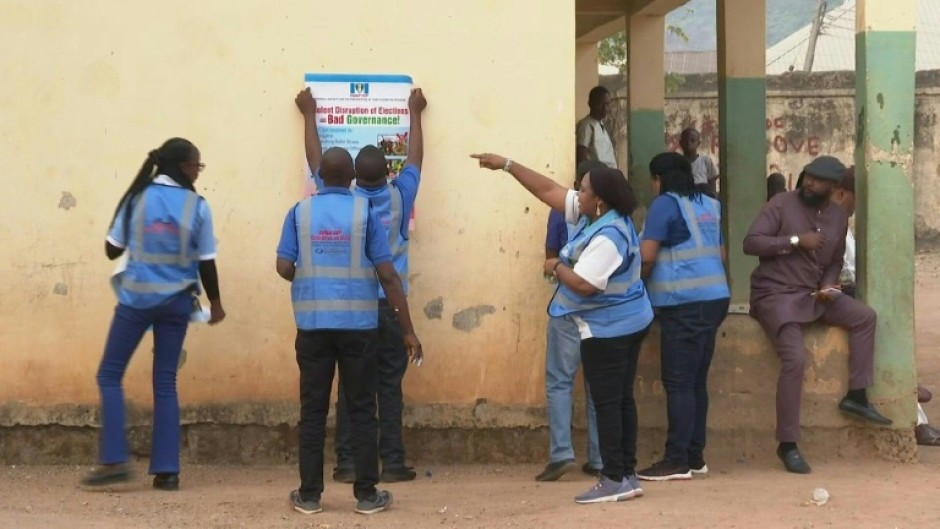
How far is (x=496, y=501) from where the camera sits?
671cm

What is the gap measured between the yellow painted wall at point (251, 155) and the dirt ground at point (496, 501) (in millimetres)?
490

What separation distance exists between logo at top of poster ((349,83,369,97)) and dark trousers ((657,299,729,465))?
193cm

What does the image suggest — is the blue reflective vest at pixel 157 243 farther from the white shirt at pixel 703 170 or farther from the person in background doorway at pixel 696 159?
the white shirt at pixel 703 170

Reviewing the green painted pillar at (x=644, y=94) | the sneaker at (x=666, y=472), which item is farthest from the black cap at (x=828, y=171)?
the green painted pillar at (x=644, y=94)

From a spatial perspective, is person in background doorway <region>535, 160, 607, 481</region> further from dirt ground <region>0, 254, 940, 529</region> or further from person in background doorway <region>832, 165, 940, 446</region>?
person in background doorway <region>832, 165, 940, 446</region>

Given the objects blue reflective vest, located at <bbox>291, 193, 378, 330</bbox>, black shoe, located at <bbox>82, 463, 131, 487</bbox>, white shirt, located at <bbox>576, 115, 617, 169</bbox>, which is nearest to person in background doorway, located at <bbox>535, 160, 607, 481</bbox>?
blue reflective vest, located at <bbox>291, 193, 378, 330</bbox>

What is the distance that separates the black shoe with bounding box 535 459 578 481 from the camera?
719 cm

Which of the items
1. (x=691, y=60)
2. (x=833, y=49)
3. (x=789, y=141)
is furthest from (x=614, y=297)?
(x=833, y=49)

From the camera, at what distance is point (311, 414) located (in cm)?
619

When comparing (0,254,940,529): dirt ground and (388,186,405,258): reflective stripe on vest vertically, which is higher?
(388,186,405,258): reflective stripe on vest

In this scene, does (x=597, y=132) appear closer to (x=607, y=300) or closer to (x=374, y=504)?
(x=607, y=300)

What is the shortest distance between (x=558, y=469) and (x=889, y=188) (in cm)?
234

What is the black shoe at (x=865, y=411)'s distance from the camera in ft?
24.6

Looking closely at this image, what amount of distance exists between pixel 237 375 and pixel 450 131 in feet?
5.67
